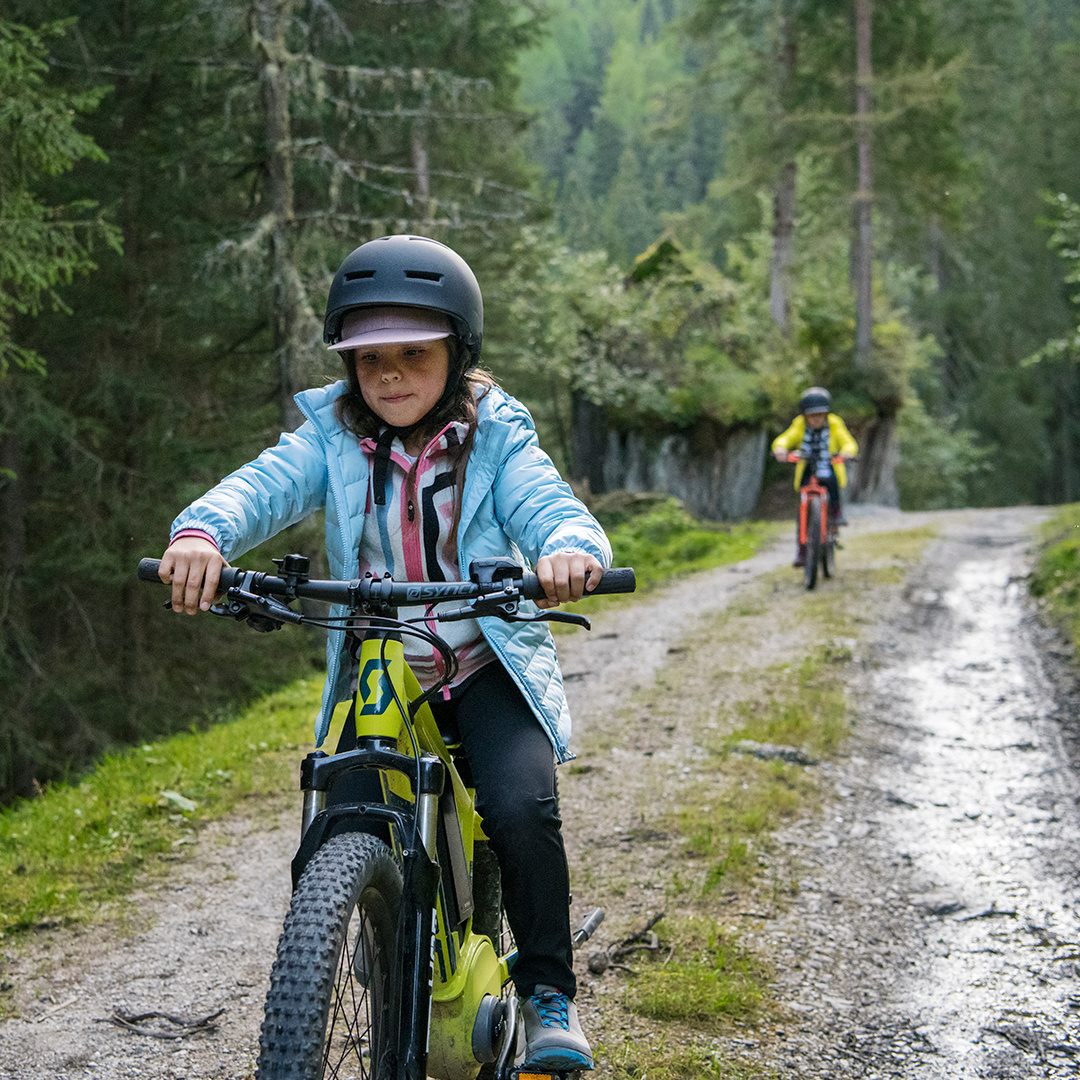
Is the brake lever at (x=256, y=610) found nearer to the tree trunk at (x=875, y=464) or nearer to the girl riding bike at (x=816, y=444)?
the girl riding bike at (x=816, y=444)

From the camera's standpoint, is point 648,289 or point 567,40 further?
point 567,40

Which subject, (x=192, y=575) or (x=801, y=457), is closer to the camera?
(x=192, y=575)

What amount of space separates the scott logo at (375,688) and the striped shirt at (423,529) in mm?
371

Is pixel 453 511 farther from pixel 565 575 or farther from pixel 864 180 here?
pixel 864 180

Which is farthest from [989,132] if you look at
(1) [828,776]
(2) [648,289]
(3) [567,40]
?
(3) [567,40]

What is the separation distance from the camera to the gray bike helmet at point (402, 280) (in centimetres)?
275

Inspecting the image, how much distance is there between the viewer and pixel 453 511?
2.86m

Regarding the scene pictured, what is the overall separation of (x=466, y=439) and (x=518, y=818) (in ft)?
3.10

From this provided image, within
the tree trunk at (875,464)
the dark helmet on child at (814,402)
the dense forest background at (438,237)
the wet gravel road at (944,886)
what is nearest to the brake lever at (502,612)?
the wet gravel road at (944,886)

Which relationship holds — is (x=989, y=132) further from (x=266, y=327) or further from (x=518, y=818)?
(x=518, y=818)

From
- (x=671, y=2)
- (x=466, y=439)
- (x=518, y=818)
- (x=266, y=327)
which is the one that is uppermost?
(x=671, y=2)

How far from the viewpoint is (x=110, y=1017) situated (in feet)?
12.7

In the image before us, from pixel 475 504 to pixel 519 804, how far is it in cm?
74

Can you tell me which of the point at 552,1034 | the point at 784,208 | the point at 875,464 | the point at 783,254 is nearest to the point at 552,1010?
the point at 552,1034
